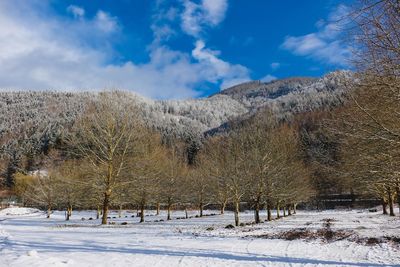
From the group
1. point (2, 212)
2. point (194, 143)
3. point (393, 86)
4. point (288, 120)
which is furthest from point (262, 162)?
point (288, 120)

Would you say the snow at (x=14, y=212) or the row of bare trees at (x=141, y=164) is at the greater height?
the row of bare trees at (x=141, y=164)

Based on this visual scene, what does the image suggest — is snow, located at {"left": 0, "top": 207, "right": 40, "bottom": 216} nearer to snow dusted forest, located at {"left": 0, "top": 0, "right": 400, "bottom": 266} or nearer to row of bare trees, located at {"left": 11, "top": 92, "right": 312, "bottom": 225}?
snow dusted forest, located at {"left": 0, "top": 0, "right": 400, "bottom": 266}

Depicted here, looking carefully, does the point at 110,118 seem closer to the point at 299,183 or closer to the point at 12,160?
the point at 299,183

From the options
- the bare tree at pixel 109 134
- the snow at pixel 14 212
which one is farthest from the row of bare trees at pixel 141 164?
the snow at pixel 14 212

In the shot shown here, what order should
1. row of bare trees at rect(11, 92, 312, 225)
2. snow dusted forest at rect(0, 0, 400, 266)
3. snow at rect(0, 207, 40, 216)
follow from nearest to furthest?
1. snow dusted forest at rect(0, 0, 400, 266)
2. row of bare trees at rect(11, 92, 312, 225)
3. snow at rect(0, 207, 40, 216)

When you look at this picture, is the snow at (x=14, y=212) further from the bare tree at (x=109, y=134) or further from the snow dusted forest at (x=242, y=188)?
the bare tree at (x=109, y=134)

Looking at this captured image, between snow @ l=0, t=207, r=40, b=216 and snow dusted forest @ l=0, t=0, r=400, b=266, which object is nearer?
snow dusted forest @ l=0, t=0, r=400, b=266

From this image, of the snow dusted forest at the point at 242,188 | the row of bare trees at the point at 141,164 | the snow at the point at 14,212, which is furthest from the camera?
the snow at the point at 14,212

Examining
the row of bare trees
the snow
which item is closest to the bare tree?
the row of bare trees

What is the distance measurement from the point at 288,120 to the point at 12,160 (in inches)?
3795

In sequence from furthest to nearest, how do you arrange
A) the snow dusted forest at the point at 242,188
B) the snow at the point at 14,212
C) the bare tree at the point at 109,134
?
the snow at the point at 14,212 < the bare tree at the point at 109,134 < the snow dusted forest at the point at 242,188

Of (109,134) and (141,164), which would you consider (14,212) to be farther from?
(109,134)

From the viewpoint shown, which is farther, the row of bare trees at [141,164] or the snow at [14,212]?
the snow at [14,212]

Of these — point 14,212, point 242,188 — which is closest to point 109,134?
point 242,188
